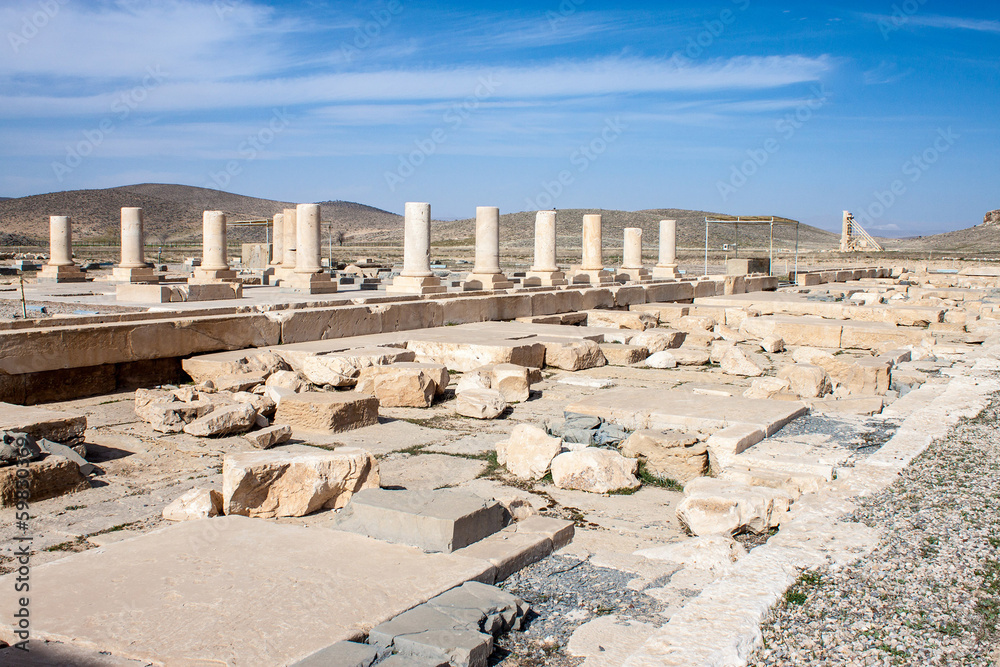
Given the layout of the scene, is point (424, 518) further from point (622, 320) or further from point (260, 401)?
point (622, 320)

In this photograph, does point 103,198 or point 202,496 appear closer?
point 202,496

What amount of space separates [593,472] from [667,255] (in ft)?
65.2

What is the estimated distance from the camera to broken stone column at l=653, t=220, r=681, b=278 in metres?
23.3

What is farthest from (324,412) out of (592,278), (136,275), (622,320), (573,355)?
(136,275)

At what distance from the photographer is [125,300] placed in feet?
55.4

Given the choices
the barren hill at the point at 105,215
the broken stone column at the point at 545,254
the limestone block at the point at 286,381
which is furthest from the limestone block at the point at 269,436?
the barren hill at the point at 105,215

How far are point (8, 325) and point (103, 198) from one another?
3755 inches

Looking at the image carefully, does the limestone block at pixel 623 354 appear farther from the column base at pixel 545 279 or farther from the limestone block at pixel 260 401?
the column base at pixel 545 279

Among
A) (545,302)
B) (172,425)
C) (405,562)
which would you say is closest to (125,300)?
(545,302)

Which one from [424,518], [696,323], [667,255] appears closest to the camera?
[424,518]

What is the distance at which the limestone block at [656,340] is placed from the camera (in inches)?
437

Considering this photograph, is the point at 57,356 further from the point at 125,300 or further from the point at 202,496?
the point at 125,300

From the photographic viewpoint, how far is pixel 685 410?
6.25 m

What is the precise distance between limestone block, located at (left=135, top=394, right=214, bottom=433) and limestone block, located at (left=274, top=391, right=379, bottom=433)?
596 millimetres
